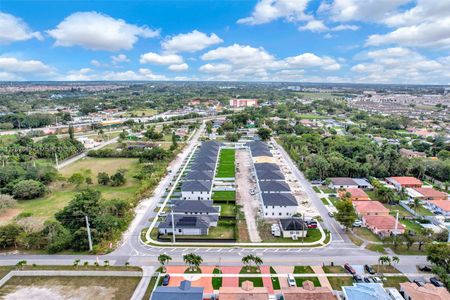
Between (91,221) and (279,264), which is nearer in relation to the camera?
(279,264)

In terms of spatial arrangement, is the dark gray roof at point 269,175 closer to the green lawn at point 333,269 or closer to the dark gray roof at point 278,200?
the dark gray roof at point 278,200

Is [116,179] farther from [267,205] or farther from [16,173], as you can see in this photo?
[267,205]

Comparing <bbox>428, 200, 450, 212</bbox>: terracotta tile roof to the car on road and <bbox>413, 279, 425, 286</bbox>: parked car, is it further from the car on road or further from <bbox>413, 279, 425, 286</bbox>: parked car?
the car on road

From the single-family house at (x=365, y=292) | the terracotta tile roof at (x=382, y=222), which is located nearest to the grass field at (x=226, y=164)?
the terracotta tile roof at (x=382, y=222)

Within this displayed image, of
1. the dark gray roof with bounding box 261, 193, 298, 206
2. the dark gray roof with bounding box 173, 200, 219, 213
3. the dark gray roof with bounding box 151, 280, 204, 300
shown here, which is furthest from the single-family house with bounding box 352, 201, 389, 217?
the dark gray roof with bounding box 151, 280, 204, 300

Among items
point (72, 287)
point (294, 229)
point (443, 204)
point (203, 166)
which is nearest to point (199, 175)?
point (203, 166)

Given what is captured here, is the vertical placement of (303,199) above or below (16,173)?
below

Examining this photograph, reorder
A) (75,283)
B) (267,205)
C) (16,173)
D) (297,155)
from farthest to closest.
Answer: (297,155) → (16,173) → (267,205) → (75,283)

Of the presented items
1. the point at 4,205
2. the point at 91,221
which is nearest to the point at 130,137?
the point at 4,205
